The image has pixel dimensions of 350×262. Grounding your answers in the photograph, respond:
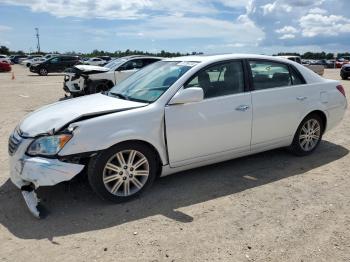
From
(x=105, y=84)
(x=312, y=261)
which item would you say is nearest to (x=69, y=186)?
(x=312, y=261)

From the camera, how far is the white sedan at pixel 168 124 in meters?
3.96

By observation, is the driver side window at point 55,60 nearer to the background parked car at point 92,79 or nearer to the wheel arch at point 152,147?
the background parked car at point 92,79

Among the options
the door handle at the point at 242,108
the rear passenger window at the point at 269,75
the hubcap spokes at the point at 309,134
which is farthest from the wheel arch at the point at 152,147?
the hubcap spokes at the point at 309,134

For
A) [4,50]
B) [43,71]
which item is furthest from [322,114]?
[4,50]

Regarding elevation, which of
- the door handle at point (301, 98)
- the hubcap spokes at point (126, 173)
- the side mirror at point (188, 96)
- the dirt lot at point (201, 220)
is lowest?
the dirt lot at point (201, 220)

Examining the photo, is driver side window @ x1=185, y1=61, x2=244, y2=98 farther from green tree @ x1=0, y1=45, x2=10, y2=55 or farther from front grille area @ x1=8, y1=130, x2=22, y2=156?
green tree @ x1=0, y1=45, x2=10, y2=55

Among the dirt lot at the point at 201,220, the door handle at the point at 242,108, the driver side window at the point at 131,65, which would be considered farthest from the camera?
the driver side window at the point at 131,65

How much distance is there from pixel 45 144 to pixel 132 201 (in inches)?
45.3

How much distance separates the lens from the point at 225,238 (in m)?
3.51

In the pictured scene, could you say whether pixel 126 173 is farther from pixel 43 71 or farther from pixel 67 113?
pixel 43 71

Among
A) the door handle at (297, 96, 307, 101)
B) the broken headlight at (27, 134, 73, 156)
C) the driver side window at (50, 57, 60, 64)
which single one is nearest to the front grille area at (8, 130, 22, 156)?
the broken headlight at (27, 134, 73, 156)

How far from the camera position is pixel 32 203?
3.97 meters

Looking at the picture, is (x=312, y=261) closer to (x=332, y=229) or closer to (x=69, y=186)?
(x=332, y=229)

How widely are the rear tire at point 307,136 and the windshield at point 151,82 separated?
6.80 feet
